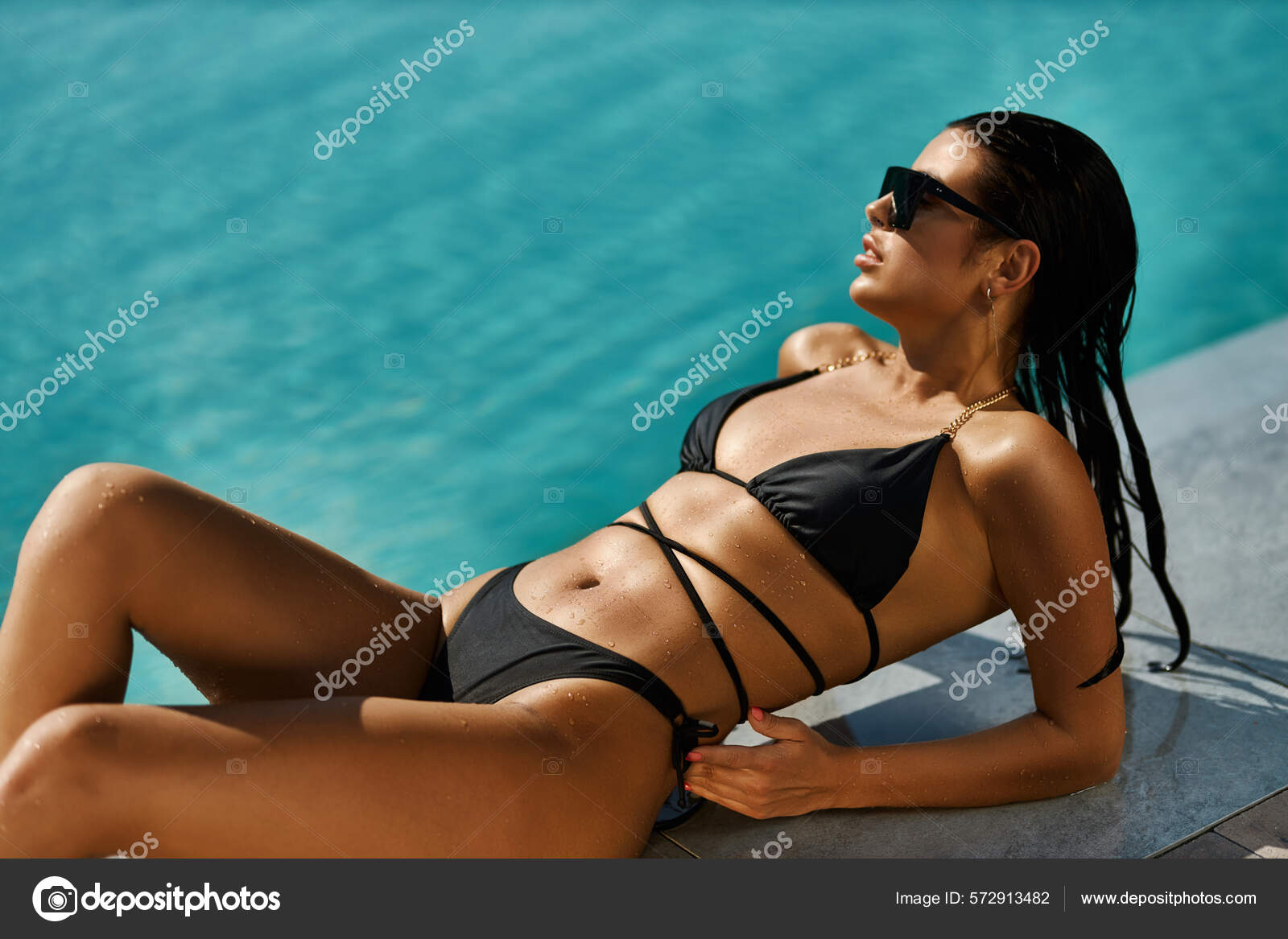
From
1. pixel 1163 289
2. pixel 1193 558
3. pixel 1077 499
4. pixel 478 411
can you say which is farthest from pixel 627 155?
pixel 1077 499

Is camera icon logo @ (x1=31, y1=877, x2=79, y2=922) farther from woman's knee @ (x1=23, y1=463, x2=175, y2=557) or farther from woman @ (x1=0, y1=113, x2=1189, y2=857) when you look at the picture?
woman's knee @ (x1=23, y1=463, x2=175, y2=557)

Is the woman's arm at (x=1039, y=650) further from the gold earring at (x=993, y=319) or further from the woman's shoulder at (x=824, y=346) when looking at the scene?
the woman's shoulder at (x=824, y=346)

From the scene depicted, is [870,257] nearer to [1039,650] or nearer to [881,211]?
[881,211]

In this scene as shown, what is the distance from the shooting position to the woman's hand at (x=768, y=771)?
2.06 metres

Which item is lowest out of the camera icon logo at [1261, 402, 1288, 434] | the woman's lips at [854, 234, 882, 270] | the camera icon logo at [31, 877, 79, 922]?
the camera icon logo at [1261, 402, 1288, 434]

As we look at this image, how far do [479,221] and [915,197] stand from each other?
12.2ft

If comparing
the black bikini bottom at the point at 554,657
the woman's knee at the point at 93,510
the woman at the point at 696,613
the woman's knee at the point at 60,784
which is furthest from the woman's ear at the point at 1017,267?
the woman's knee at the point at 60,784

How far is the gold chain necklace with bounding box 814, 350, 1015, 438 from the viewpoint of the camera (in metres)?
2.25

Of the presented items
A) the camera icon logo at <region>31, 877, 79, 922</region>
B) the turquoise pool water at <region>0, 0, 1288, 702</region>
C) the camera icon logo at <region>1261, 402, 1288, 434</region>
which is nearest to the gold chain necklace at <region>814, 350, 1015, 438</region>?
the camera icon logo at <region>31, 877, 79, 922</region>

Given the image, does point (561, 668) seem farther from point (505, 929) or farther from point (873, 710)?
point (873, 710)

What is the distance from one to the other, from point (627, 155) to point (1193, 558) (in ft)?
12.5

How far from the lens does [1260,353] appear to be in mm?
4488

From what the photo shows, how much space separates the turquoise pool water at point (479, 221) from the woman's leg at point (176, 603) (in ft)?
6.92

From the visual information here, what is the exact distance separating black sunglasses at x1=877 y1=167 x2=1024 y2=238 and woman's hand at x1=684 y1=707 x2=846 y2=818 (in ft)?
3.60
